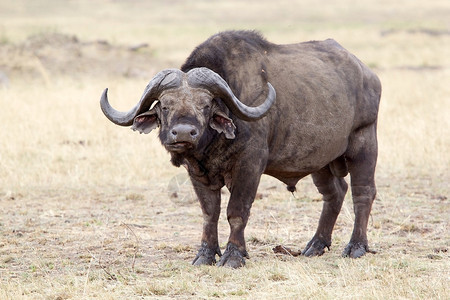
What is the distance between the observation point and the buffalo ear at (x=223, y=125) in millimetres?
6977

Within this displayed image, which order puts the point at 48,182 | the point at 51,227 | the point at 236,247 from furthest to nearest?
the point at 48,182
the point at 51,227
the point at 236,247

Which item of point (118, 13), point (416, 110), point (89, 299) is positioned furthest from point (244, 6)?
point (89, 299)

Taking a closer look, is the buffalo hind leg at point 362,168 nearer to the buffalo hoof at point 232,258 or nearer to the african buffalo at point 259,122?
the african buffalo at point 259,122

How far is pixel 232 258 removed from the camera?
284 inches

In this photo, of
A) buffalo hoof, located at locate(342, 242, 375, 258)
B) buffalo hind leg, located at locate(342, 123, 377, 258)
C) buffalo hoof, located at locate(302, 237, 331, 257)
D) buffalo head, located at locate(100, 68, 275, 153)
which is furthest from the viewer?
buffalo hind leg, located at locate(342, 123, 377, 258)

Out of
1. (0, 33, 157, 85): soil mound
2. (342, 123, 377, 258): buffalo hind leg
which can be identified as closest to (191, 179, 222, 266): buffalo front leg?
(342, 123, 377, 258): buffalo hind leg

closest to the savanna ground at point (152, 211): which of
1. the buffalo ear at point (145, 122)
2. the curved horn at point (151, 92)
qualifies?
the buffalo ear at point (145, 122)

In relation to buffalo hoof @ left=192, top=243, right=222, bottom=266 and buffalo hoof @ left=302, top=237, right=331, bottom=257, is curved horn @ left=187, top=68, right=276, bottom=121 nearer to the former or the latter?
buffalo hoof @ left=192, top=243, right=222, bottom=266

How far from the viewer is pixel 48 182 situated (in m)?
11.5

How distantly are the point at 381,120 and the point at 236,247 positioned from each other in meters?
9.15

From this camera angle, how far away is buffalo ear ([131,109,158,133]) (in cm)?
712

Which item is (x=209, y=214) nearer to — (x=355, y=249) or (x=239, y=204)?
(x=239, y=204)

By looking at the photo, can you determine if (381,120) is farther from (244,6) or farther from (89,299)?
(244,6)

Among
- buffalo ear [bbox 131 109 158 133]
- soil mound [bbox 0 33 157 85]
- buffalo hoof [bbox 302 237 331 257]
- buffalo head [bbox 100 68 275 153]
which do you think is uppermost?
buffalo head [bbox 100 68 275 153]
